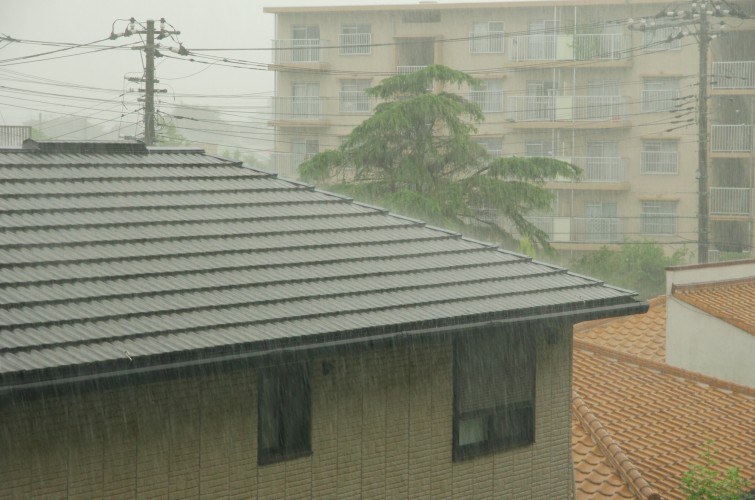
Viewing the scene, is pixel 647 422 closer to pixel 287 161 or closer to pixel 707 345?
pixel 707 345

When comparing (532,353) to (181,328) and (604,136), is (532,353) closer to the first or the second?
(181,328)

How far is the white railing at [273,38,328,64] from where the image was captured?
158 feet

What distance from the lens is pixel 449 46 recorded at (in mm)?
47375

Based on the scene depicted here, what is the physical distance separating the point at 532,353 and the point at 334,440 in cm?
244

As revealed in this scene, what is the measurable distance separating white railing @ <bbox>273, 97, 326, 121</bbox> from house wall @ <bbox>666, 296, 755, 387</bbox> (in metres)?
32.9

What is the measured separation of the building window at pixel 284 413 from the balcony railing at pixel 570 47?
38.6m

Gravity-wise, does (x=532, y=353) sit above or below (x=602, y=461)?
above

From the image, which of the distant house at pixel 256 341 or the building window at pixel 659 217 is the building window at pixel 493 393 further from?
the building window at pixel 659 217

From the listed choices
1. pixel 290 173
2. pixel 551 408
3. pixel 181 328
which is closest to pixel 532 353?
pixel 551 408

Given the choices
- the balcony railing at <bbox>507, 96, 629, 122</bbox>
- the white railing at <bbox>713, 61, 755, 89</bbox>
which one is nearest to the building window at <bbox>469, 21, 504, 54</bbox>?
the balcony railing at <bbox>507, 96, 629, 122</bbox>

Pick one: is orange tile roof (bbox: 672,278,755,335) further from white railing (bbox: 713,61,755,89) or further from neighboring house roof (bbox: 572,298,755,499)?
white railing (bbox: 713,61,755,89)

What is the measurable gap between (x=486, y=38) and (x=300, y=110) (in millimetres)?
9418

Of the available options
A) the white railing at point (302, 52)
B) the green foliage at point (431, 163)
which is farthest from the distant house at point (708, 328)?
the white railing at point (302, 52)

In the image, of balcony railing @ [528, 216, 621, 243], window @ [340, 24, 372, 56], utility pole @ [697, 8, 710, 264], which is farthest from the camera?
window @ [340, 24, 372, 56]
